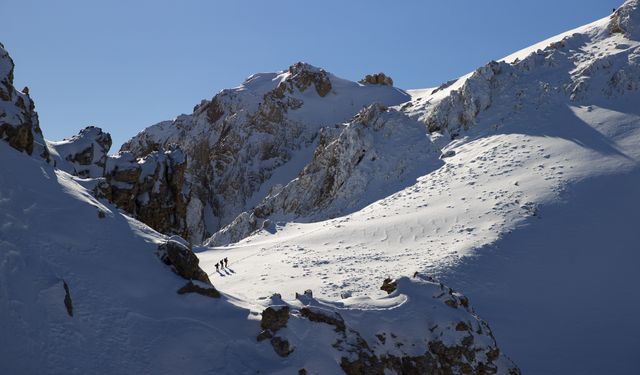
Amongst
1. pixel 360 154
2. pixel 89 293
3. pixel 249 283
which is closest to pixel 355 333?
pixel 89 293

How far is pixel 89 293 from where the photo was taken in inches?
518

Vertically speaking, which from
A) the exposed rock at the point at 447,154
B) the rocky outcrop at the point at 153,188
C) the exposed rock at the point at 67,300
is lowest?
the exposed rock at the point at 447,154

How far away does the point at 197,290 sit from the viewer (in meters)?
14.6

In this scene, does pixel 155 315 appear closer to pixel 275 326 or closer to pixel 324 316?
pixel 275 326

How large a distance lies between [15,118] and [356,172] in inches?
1264

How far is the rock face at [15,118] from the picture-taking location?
18.0 m

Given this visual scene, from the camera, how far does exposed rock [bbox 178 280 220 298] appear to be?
14.4 m

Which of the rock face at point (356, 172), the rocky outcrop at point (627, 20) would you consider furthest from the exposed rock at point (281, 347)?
the rocky outcrop at point (627, 20)

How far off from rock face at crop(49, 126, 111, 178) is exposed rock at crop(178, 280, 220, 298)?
21.7 meters

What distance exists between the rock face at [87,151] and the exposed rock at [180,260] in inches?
803

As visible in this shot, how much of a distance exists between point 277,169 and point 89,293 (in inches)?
2597

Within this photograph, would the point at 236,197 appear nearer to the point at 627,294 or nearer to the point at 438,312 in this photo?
the point at 627,294

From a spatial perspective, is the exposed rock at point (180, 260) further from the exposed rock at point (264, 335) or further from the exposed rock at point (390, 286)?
the exposed rock at point (390, 286)

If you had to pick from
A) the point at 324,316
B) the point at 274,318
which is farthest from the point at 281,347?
the point at 324,316
